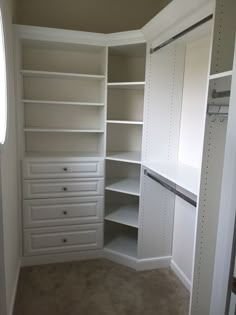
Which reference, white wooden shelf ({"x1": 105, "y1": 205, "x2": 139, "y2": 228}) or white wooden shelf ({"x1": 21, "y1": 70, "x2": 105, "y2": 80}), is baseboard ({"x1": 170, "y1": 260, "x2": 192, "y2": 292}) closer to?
white wooden shelf ({"x1": 105, "y1": 205, "x2": 139, "y2": 228})

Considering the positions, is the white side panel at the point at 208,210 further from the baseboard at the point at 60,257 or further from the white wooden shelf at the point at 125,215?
the baseboard at the point at 60,257

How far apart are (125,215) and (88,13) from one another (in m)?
A: 2.17

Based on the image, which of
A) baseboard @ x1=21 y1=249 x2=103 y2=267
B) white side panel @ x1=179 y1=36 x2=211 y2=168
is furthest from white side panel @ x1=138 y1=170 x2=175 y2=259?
baseboard @ x1=21 y1=249 x2=103 y2=267

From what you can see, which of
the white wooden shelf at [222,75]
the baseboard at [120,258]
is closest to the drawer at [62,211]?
the baseboard at [120,258]

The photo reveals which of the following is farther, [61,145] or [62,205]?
[61,145]

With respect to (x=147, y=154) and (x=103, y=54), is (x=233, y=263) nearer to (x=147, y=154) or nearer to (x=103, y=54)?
(x=147, y=154)

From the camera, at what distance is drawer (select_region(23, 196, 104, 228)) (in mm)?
2627

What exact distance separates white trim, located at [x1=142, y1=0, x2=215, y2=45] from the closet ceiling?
0.85 meters

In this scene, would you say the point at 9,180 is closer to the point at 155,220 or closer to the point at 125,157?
the point at 125,157

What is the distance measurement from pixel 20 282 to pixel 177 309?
1.38 m

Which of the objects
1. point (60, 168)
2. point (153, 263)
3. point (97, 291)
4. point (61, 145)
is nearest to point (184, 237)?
point (153, 263)

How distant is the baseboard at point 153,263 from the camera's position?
268 centimetres

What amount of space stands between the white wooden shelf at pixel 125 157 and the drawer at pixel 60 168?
0.13m

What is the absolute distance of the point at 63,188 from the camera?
2.68 metres
